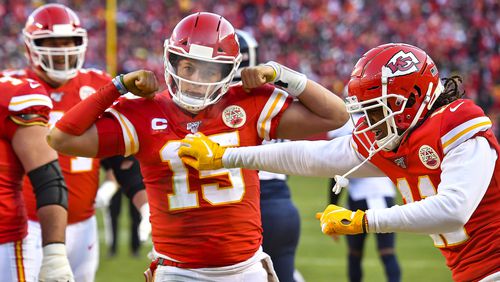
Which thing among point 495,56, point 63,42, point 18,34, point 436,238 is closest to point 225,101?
point 436,238

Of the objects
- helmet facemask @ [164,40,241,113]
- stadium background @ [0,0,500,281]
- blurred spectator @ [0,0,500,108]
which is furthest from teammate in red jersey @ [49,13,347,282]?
blurred spectator @ [0,0,500,108]

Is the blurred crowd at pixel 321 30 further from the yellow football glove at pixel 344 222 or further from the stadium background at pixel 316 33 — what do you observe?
the yellow football glove at pixel 344 222

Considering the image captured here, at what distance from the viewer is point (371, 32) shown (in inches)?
804

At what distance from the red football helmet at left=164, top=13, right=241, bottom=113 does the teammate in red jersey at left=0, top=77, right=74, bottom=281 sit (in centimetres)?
65

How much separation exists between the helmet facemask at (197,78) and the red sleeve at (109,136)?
259 millimetres

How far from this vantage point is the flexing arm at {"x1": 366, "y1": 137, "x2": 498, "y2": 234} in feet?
8.48

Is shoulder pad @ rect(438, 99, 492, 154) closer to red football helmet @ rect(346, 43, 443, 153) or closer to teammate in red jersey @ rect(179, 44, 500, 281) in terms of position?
teammate in red jersey @ rect(179, 44, 500, 281)

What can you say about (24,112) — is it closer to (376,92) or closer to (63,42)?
(63,42)

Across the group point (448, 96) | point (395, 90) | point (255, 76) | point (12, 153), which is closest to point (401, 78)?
point (395, 90)

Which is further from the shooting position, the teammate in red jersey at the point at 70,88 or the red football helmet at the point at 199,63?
the teammate in red jersey at the point at 70,88

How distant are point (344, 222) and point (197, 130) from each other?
80cm

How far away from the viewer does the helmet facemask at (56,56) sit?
4.41 m

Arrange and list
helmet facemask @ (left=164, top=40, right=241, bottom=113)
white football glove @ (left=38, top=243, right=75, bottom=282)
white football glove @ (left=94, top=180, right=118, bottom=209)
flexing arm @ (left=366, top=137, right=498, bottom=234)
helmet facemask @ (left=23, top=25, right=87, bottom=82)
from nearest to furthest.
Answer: flexing arm @ (left=366, top=137, right=498, bottom=234)
helmet facemask @ (left=164, top=40, right=241, bottom=113)
white football glove @ (left=38, top=243, right=75, bottom=282)
helmet facemask @ (left=23, top=25, right=87, bottom=82)
white football glove @ (left=94, top=180, right=118, bottom=209)

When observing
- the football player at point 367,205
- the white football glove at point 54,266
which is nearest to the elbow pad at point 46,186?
the white football glove at point 54,266
